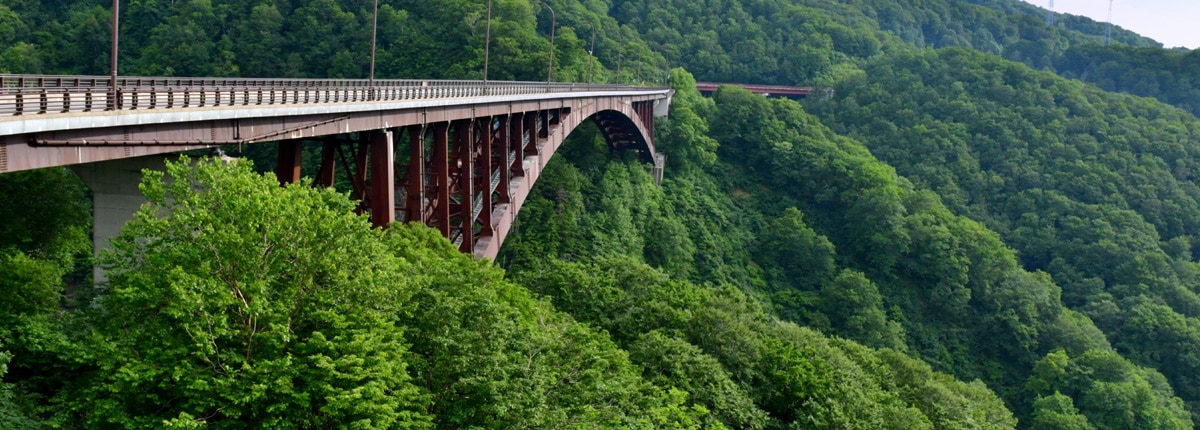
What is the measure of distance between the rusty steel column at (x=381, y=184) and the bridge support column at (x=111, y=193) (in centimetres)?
820

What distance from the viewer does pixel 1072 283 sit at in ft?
267

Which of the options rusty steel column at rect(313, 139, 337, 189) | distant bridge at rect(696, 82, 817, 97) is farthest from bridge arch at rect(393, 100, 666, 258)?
distant bridge at rect(696, 82, 817, 97)

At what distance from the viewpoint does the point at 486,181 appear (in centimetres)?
3816

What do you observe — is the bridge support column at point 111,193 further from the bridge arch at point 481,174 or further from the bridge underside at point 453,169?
the bridge arch at point 481,174

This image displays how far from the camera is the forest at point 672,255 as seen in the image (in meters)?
16.7

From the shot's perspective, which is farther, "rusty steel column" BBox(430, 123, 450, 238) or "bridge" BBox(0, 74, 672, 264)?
A: "rusty steel column" BBox(430, 123, 450, 238)

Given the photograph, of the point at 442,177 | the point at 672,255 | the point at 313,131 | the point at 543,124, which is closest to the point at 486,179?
the point at 442,177

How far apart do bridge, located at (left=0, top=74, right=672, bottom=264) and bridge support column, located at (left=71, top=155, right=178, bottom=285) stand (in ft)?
0.09

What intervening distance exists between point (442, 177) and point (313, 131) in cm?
813

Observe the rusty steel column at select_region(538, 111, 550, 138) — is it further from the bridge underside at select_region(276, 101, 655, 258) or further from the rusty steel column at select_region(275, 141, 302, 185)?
the rusty steel column at select_region(275, 141, 302, 185)

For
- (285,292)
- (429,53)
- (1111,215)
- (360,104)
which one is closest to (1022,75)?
(1111,215)

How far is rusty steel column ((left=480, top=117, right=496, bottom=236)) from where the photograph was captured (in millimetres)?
38219

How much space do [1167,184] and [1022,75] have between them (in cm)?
2261

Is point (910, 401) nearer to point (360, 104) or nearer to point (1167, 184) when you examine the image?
point (360, 104)
